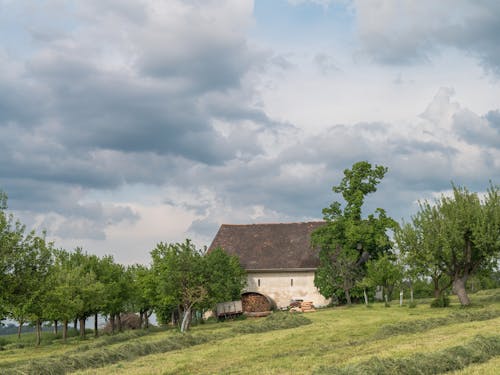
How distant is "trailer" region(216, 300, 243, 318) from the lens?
61022 millimetres

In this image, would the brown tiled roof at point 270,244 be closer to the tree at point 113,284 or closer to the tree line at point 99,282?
the tree line at point 99,282

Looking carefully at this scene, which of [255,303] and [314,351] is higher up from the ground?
[255,303]

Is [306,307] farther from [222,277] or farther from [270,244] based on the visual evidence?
[270,244]

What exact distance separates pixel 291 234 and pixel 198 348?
129ft

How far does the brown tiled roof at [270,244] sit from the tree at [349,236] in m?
2.91

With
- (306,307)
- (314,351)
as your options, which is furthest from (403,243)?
(314,351)

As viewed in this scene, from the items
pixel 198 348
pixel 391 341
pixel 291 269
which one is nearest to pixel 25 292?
pixel 198 348

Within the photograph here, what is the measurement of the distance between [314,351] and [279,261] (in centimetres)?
3965

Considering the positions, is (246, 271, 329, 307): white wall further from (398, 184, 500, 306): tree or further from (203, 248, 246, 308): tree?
(398, 184, 500, 306): tree

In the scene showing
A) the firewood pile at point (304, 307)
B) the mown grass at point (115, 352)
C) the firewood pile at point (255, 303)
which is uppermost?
the firewood pile at point (255, 303)

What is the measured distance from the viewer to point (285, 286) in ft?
219

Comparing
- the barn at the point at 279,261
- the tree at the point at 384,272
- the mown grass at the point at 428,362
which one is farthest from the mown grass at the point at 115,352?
the barn at the point at 279,261

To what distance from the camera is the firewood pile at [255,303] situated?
213 feet

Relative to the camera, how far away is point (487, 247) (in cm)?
4931
